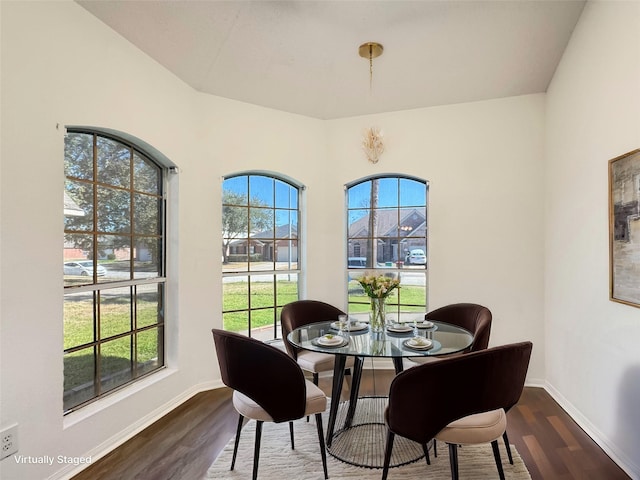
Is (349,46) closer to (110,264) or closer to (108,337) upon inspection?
(110,264)

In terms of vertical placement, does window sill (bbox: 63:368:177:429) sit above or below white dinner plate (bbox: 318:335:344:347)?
below

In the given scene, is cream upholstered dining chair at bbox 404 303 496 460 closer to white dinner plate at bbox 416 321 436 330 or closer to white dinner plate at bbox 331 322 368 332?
white dinner plate at bbox 416 321 436 330

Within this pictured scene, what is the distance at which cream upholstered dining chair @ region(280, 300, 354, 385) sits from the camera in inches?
113

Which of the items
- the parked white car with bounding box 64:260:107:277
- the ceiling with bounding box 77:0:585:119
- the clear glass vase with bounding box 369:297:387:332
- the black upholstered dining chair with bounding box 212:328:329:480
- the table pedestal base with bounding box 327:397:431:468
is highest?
the ceiling with bounding box 77:0:585:119

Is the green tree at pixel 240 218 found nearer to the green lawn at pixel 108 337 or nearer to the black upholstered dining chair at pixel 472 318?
the green lawn at pixel 108 337


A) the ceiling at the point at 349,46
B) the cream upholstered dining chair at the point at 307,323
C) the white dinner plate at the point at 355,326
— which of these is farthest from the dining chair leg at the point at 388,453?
the ceiling at the point at 349,46

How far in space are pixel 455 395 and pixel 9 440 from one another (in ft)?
7.21

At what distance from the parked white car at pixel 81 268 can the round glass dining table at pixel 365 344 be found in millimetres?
1386

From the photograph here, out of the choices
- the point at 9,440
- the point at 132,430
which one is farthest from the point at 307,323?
the point at 9,440

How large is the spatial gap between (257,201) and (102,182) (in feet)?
5.00

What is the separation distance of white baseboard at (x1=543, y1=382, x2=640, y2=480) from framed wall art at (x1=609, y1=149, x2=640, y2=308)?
2.99ft

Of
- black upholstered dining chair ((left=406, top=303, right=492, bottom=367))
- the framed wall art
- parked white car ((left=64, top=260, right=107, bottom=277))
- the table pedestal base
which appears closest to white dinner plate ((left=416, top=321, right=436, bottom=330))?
black upholstered dining chair ((left=406, top=303, right=492, bottom=367))

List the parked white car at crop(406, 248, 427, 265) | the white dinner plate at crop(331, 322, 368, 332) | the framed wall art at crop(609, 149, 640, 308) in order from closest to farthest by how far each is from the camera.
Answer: the framed wall art at crop(609, 149, 640, 308)
the white dinner plate at crop(331, 322, 368, 332)
the parked white car at crop(406, 248, 427, 265)

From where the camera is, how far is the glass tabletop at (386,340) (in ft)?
7.15
